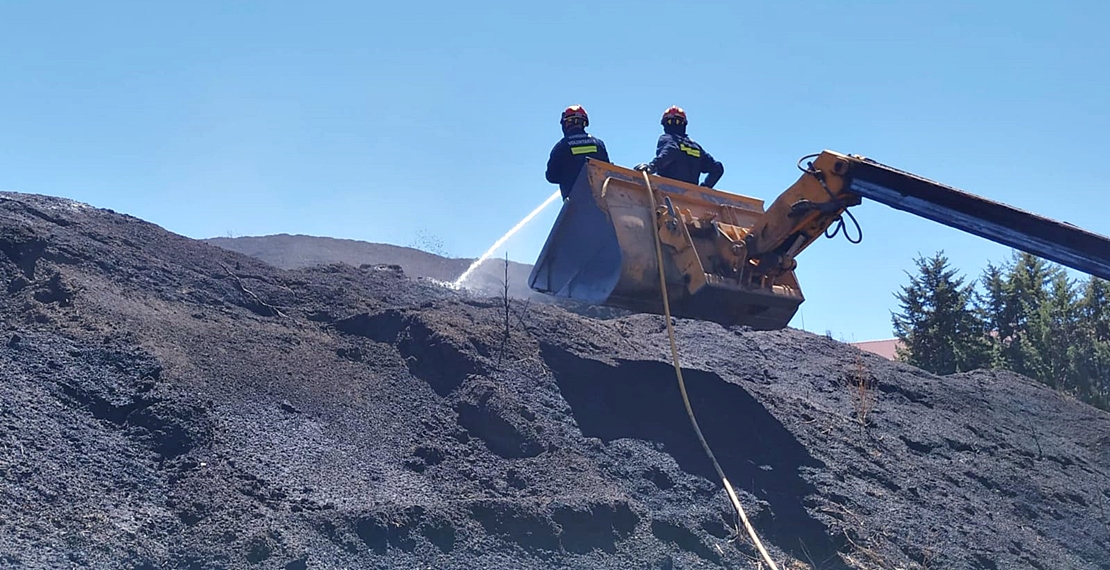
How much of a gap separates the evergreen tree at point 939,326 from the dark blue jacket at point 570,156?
9.19m

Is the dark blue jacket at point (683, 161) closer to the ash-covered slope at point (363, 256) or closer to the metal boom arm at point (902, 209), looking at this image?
the metal boom arm at point (902, 209)

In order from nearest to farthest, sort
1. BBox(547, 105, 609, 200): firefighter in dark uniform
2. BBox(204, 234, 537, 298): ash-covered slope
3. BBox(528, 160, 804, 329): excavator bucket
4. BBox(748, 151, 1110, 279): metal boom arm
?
BBox(748, 151, 1110, 279): metal boom arm → BBox(528, 160, 804, 329): excavator bucket → BBox(547, 105, 609, 200): firefighter in dark uniform → BBox(204, 234, 537, 298): ash-covered slope

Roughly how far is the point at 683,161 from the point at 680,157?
0.06 m

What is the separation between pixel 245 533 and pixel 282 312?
12.0ft

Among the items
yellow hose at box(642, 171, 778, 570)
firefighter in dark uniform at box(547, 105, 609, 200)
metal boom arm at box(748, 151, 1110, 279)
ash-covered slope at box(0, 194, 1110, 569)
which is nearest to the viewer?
ash-covered slope at box(0, 194, 1110, 569)

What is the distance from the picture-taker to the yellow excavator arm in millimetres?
8133

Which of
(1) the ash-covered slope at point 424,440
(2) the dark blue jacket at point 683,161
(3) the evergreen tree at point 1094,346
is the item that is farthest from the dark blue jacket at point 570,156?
(3) the evergreen tree at point 1094,346

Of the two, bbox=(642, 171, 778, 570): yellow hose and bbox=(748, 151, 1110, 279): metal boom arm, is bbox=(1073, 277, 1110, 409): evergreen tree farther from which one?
bbox=(642, 171, 778, 570): yellow hose

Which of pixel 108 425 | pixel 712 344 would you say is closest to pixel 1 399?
pixel 108 425

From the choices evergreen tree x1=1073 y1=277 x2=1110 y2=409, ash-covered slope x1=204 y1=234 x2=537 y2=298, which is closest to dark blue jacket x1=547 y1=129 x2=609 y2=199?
ash-covered slope x1=204 y1=234 x2=537 y2=298

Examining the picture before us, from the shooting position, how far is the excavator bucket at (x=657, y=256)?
848 centimetres

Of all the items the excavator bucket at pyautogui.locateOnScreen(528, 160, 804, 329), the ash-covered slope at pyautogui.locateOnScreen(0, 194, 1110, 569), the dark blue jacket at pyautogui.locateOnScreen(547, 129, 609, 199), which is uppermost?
the dark blue jacket at pyautogui.locateOnScreen(547, 129, 609, 199)

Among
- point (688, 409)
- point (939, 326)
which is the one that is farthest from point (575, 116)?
point (939, 326)

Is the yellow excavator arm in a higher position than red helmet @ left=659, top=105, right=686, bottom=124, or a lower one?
lower
